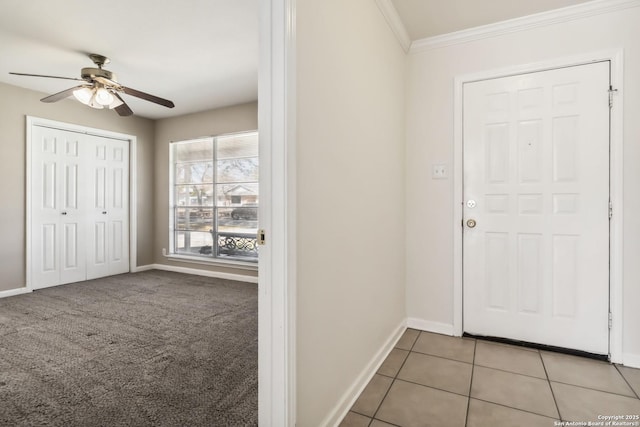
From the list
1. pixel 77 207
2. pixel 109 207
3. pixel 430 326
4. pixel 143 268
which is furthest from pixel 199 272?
pixel 430 326

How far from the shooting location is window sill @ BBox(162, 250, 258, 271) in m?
4.45

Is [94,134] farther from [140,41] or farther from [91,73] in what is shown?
[140,41]

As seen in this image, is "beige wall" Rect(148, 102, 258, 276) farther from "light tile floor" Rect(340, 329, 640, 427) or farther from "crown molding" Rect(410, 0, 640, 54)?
"light tile floor" Rect(340, 329, 640, 427)

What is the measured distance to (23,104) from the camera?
3.87 m

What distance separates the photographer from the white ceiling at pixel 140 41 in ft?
7.77

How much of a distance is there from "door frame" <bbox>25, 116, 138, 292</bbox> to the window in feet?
1.86

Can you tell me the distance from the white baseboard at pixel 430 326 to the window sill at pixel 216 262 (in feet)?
7.49

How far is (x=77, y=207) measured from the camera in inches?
177

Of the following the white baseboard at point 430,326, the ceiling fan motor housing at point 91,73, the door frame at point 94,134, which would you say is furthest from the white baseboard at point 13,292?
the white baseboard at point 430,326

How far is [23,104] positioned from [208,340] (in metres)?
3.78

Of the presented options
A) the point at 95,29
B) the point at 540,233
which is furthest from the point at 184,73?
the point at 540,233

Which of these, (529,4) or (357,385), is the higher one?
(529,4)

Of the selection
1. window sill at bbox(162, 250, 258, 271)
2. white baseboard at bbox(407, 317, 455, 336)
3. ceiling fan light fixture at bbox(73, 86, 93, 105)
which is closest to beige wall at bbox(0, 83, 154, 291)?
ceiling fan light fixture at bbox(73, 86, 93, 105)

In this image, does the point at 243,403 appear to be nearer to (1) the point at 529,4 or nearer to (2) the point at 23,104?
(1) the point at 529,4
